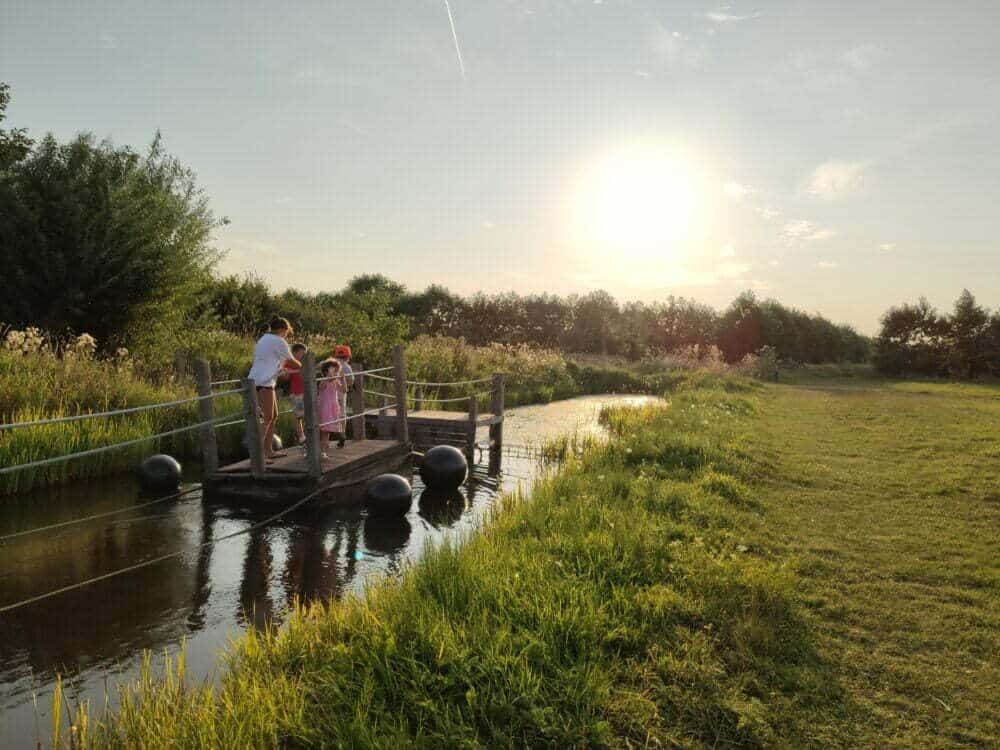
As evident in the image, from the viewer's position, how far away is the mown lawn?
148 inches

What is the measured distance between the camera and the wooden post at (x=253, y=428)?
9.05m

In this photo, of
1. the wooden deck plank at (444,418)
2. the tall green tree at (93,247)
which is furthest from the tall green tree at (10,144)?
the wooden deck plank at (444,418)

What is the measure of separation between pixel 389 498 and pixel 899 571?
6.02 metres

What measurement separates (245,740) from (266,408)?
6.90 meters

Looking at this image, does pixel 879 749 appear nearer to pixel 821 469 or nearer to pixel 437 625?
pixel 437 625

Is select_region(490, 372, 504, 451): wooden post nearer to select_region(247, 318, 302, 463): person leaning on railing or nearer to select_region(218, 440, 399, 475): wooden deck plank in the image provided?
select_region(218, 440, 399, 475): wooden deck plank

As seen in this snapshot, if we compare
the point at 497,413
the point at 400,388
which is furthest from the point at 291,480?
the point at 497,413

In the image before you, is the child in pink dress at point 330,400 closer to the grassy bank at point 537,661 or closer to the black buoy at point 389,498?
the black buoy at point 389,498

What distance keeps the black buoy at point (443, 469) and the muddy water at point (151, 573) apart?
33cm

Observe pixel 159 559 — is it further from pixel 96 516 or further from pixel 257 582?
pixel 96 516

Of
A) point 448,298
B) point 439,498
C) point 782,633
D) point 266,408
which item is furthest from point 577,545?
point 448,298

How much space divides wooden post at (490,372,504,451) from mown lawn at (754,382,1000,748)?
5556 mm

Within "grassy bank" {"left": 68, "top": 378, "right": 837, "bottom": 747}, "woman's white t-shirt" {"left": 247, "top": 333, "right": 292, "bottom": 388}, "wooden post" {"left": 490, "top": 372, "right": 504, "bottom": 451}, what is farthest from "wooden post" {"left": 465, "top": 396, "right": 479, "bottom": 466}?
"grassy bank" {"left": 68, "top": 378, "right": 837, "bottom": 747}

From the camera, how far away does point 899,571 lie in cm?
587
